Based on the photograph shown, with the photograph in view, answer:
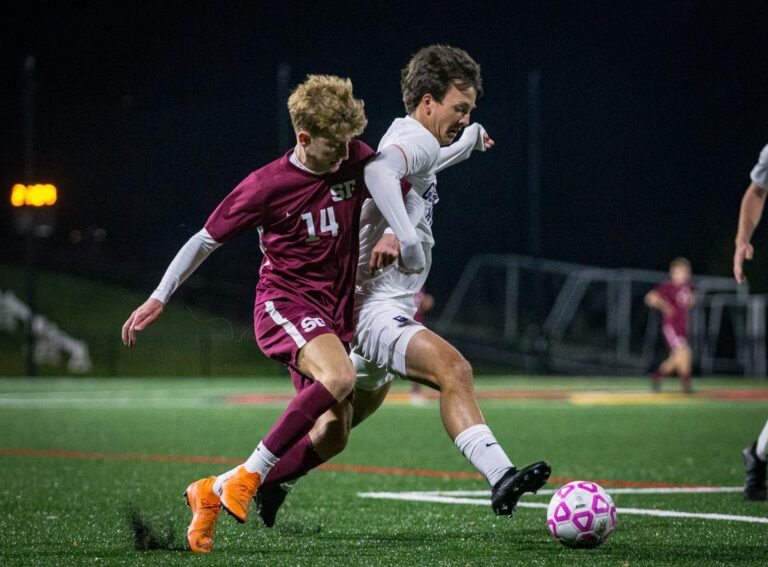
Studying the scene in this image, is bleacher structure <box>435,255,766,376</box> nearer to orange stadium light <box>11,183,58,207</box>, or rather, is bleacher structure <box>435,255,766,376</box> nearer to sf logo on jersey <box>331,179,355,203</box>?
orange stadium light <box>11,183,58,207</box>

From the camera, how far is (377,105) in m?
23.2

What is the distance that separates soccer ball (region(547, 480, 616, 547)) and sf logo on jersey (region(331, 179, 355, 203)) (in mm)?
1486

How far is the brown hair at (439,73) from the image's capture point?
5.25 m

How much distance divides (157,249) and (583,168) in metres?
10.3

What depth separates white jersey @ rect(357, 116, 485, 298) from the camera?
5.20 metres

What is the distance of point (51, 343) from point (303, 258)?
2690cm

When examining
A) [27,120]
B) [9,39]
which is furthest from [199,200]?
[9,39]

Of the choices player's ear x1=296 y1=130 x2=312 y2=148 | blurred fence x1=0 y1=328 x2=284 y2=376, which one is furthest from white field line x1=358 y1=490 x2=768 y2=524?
blurred fence x1=0 y1=328 x2=284 y2=376

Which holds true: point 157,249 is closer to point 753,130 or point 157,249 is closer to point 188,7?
point 188,7

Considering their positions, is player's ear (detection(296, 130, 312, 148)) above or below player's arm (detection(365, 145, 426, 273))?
above

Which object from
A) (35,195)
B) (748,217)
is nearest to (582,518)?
(748,217)

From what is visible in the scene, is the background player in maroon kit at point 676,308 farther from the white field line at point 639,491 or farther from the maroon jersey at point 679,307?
the white field line at point 639,491

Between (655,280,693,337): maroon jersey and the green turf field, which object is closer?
the green turf field

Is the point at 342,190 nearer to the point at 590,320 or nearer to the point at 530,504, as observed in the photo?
the point at 530,504
